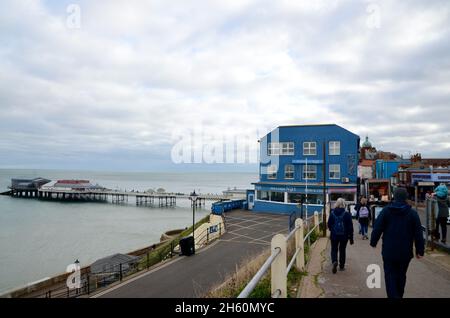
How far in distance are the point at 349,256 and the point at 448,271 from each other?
2532 millimetres

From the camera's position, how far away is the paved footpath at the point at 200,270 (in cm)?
1202

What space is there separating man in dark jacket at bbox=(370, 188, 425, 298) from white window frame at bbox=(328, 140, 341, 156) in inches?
1259

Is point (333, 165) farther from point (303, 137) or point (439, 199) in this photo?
point (439, 199)

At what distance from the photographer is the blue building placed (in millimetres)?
33688

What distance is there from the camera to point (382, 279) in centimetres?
708

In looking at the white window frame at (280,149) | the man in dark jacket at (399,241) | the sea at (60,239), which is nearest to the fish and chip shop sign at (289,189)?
the white window frame at (280,149)

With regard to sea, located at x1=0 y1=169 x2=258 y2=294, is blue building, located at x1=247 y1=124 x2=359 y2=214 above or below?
above

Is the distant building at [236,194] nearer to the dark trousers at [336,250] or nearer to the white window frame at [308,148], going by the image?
the white window frame at [308,148]

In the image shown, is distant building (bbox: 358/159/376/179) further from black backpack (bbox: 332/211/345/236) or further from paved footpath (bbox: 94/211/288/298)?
black backpack (bbox: 332/211/345/236)

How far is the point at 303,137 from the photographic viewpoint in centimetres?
3666

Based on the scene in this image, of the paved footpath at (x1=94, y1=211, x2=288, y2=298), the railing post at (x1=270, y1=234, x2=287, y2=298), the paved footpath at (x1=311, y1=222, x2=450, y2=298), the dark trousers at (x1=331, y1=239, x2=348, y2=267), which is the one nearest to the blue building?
the paved footpath at (x1=94, y1=211, x2=288, y2=298)

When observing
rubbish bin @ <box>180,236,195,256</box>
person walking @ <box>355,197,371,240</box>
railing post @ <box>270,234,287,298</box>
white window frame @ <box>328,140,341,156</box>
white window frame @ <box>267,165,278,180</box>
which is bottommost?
rubbish bin @ <box>180,236,195,256</box>
